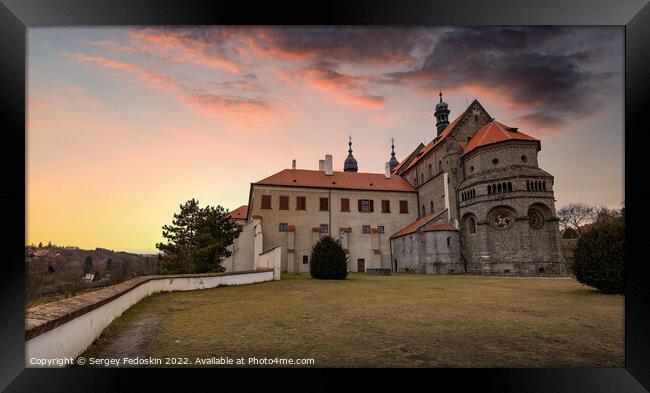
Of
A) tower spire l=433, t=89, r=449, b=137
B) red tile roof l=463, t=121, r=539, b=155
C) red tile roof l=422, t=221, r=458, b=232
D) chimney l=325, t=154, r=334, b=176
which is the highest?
tower spire l=433, t=89, r=449, b=137

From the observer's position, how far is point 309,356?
4.38 meters

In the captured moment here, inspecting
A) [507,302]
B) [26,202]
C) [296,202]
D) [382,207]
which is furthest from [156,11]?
[382,207]

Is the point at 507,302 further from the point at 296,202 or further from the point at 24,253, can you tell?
the point at 296,202

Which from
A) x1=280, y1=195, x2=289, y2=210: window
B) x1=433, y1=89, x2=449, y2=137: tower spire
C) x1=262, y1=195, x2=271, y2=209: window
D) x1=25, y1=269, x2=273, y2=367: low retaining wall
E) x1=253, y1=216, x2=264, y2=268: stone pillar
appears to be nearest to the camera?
x1=25, y1=269, x2=273, y2=367: low retaining wall

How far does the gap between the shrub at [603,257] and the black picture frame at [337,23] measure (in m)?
6.52

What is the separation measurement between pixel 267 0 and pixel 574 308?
8679mm

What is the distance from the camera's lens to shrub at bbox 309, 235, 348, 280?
18.2 metres

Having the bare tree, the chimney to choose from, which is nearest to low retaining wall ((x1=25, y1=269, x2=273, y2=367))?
the chimney

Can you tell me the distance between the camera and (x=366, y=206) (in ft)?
100.0

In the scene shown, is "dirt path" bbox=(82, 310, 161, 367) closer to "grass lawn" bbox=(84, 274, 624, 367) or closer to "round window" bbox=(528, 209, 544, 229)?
"grass lawn" bbox=(84, 274, 624, 367)

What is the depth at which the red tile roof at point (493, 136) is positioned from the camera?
2394 centimetres

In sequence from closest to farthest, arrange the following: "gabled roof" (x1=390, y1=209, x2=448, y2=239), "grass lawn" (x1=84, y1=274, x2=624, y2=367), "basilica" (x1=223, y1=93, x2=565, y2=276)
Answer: "grass lawn" (x1=84, y1=274, x2=624, y2=367) < "basilica" (x1=223, y1=93, x2=565, y2=276) < "gabled roof" (x1=390, y1=209, x2=448, y2=239)

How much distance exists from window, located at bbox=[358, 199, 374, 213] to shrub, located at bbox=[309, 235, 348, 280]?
12121mm

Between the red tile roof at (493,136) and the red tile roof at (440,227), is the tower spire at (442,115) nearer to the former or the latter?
the red tile roof at (493,136)
